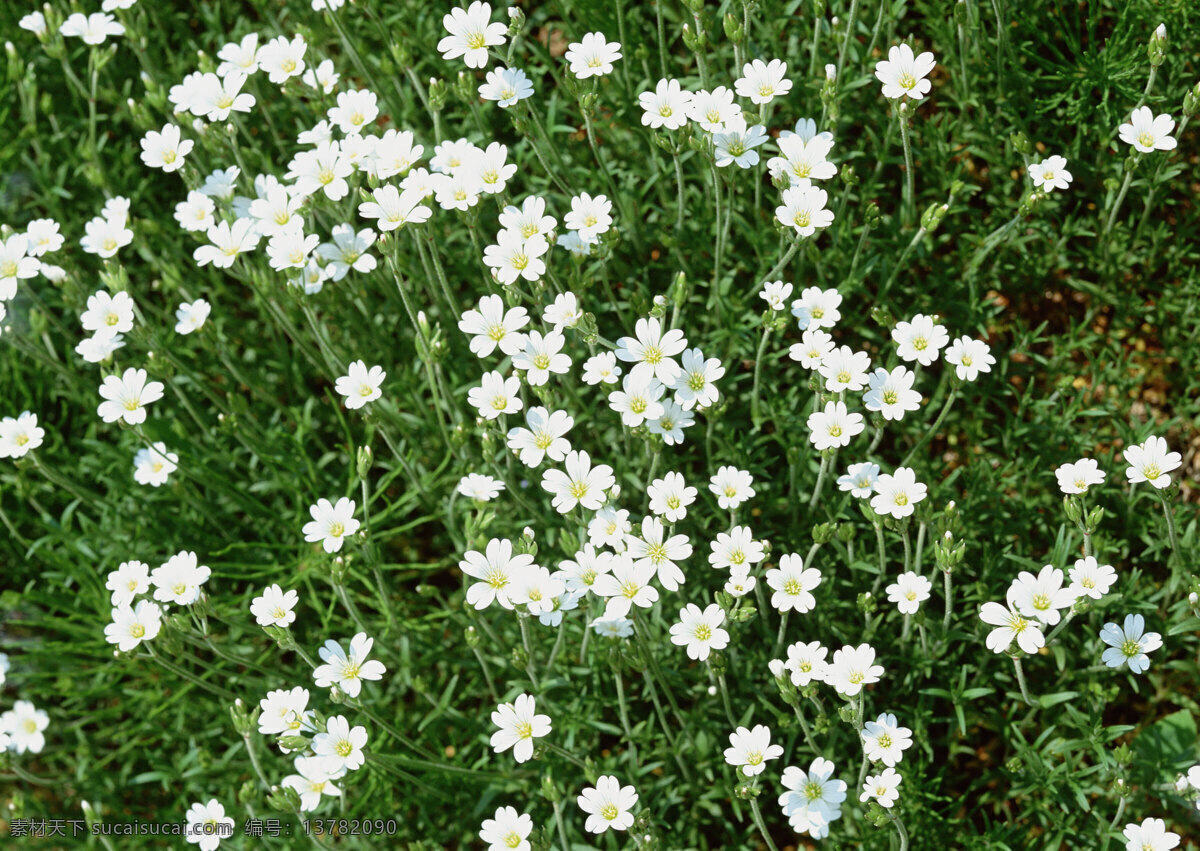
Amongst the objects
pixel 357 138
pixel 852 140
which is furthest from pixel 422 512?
pixel 852 140

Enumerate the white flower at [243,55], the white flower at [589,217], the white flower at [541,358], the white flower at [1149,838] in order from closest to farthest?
the white flower at [1149,838] → the white flower at [541,358] → the white flower at [589,217] → the white flower at [243,55]

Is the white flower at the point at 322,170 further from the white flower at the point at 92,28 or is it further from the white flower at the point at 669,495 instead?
the white flower at the point at 669,495

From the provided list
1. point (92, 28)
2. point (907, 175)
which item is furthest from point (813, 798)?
point (92, 28)

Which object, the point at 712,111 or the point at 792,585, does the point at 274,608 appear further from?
the point at 712,111

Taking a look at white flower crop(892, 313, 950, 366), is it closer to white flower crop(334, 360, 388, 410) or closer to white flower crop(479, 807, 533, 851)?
white flower crop(334, 360, 388, 410)

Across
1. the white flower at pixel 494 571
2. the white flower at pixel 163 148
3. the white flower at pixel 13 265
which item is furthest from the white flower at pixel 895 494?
the white flower at pixel 13 265

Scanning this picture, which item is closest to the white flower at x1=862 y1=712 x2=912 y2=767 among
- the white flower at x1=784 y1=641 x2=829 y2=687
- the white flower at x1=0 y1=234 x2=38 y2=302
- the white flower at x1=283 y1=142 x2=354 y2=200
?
the white flower at x1=784 y1=641 x2=829 y2=687

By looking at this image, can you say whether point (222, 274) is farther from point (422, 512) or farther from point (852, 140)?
point (852, 140)
